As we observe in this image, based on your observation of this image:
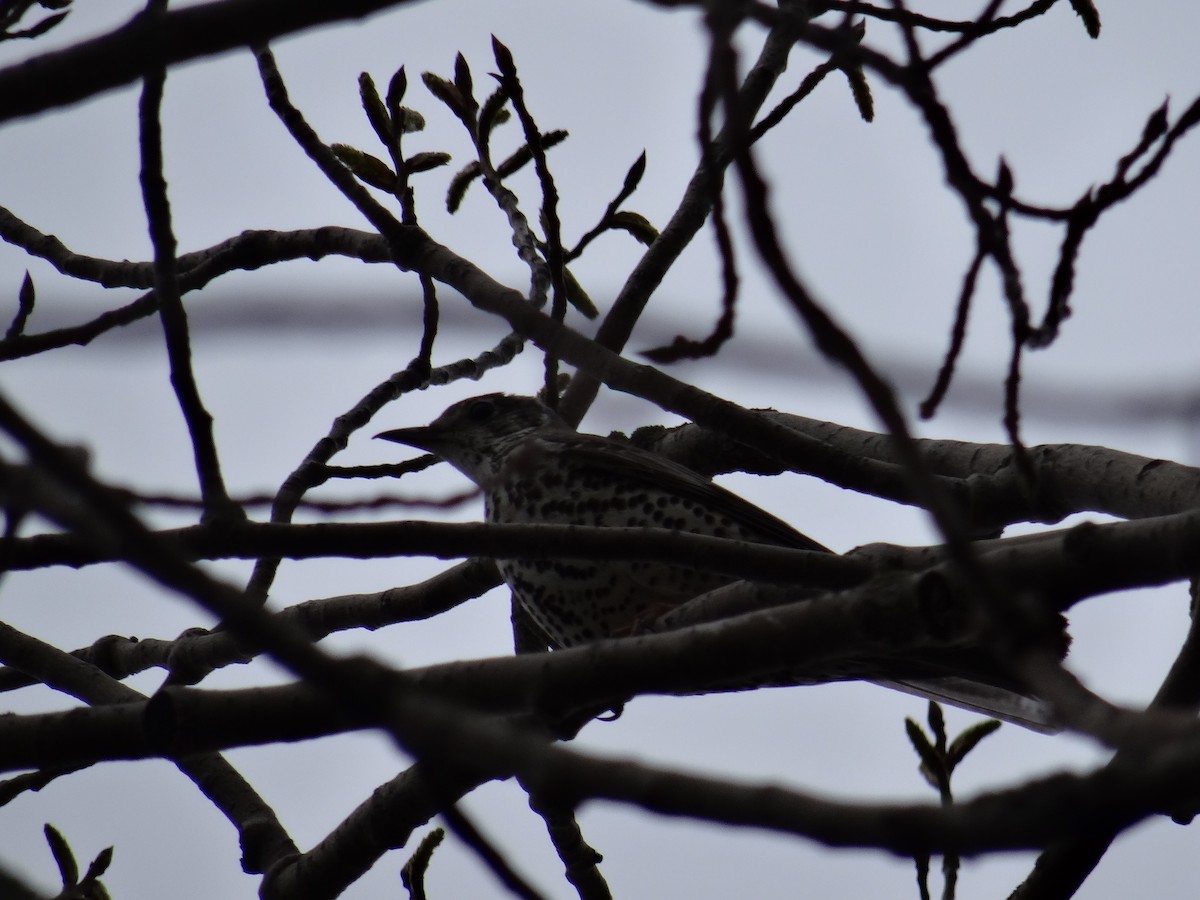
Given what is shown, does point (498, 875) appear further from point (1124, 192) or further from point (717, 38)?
point (1124, 192)

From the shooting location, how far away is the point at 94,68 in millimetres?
2025

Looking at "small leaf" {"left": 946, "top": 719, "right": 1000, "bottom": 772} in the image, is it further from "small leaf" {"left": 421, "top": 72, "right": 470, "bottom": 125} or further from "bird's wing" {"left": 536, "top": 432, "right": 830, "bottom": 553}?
"small leaf" {"left": 421, "top": 72, "right": 470, "bottom": 125}

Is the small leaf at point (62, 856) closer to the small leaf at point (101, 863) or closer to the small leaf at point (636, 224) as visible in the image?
the small leaf at point (101, 863)

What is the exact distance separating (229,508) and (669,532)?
910mm

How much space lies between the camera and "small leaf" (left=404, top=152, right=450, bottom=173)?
449 cm

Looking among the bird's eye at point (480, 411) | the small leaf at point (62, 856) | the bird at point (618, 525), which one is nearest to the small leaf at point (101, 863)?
the small leaf at point (62, 856)

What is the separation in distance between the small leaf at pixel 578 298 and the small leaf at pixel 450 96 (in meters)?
0.65

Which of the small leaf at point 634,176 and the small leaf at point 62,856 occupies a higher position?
the small leaf at point 634,176

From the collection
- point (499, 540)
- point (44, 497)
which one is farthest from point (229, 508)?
point (44, 497)

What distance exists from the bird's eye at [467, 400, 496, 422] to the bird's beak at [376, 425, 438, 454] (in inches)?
9.0

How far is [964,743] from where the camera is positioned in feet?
13.0

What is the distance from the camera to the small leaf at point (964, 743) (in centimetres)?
394

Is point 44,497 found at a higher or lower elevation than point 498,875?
higher

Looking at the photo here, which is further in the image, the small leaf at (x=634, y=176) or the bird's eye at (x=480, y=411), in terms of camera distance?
the bird's eye at (x=480, y=411)
